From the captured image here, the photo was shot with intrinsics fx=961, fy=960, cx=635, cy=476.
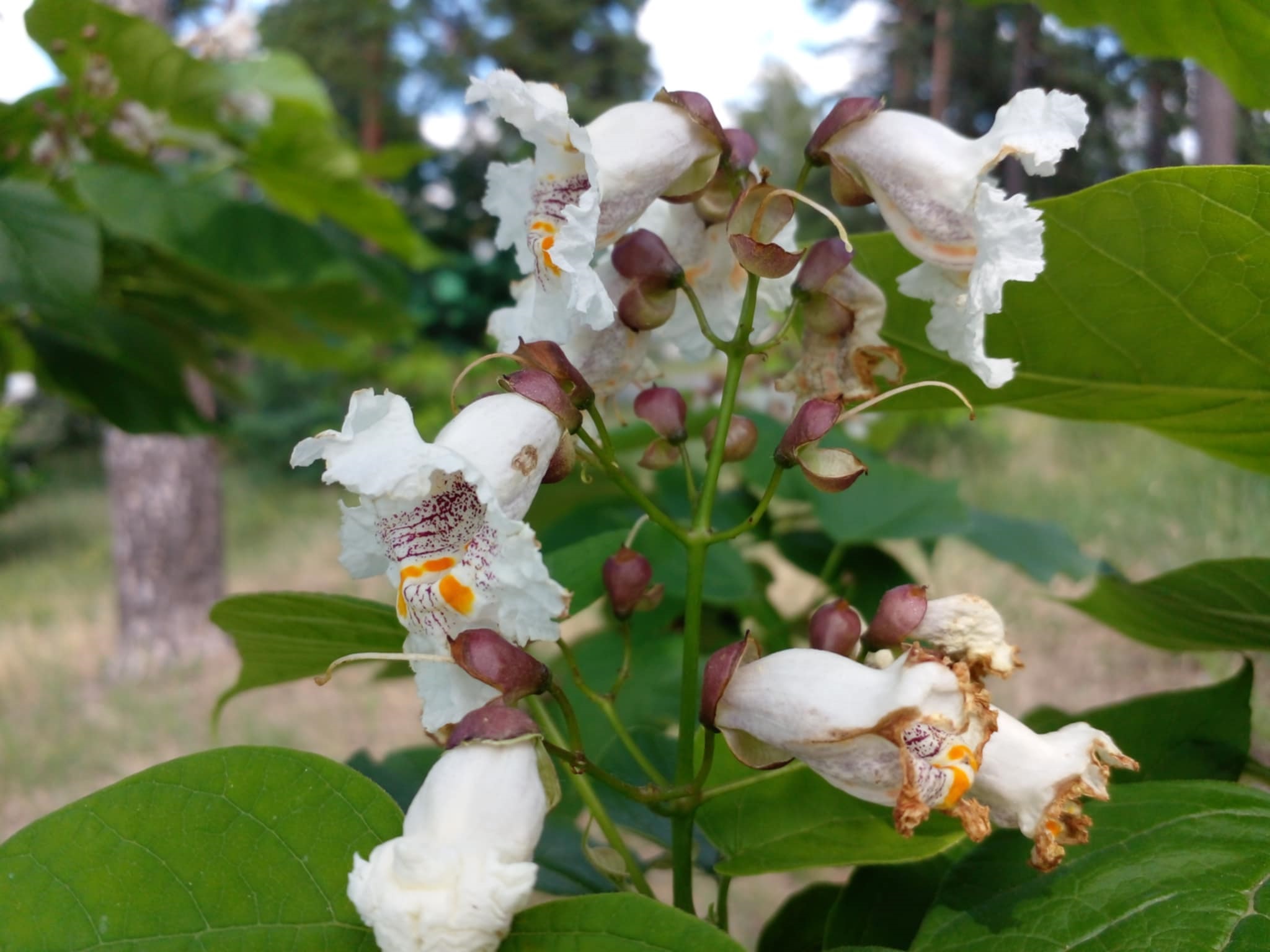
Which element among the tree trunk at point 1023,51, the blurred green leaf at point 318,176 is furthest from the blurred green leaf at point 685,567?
the tree trunk at point 1023,51

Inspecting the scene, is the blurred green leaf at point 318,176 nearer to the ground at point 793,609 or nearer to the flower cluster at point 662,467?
the ground at point 793,609

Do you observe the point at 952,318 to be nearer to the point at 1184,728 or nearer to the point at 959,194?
the point at 959,194

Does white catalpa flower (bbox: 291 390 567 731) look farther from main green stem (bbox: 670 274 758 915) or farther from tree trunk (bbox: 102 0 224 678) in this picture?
tree trunk (bbox: 102 0 224 678)

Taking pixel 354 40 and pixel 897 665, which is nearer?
pixel 897 665

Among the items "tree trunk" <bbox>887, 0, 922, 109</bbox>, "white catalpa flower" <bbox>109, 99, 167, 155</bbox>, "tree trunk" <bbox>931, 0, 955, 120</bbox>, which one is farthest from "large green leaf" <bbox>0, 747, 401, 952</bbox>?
"tree trunk" <bbox>887, 0, 922, 109</bbox>

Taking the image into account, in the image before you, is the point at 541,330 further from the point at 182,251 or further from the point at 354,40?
the point at 354,40

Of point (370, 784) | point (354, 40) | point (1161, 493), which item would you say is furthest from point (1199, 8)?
point (354, 40)

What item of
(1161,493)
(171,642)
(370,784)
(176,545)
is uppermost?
(370,784)
